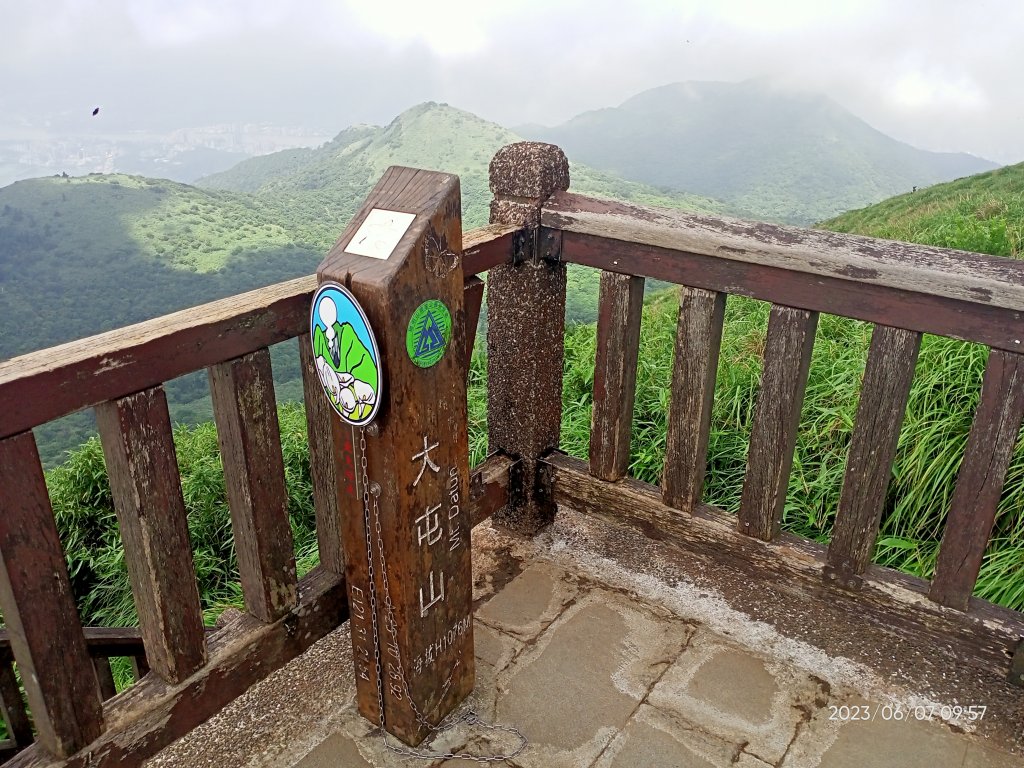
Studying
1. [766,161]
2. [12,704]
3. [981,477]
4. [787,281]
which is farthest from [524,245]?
[766,161]

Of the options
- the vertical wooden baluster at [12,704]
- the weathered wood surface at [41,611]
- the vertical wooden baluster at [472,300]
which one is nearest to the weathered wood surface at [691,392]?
the vertical wooden baluster at [472,300]

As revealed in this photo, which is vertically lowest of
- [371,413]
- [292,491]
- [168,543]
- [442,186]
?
[292,491]

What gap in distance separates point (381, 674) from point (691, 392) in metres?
1.23

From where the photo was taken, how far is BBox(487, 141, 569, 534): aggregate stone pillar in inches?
95.6

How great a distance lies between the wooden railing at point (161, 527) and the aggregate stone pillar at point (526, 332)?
0.29 metres

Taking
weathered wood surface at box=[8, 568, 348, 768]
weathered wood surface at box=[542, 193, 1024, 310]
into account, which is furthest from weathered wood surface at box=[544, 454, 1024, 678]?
weathered wood surface at box=[8, 568, 348, 768]

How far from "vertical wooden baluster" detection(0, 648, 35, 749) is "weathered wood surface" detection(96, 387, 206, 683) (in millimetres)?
2386

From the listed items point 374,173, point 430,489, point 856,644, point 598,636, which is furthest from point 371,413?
point 374,173

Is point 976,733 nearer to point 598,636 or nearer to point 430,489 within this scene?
point 598,636

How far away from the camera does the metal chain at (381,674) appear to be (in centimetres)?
170

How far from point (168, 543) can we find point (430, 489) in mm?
589

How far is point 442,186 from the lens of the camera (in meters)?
1.61

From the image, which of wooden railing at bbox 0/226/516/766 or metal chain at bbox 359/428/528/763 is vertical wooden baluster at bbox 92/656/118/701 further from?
metal chain at bbox 359/428/528/763

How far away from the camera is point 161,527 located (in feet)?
5.44
